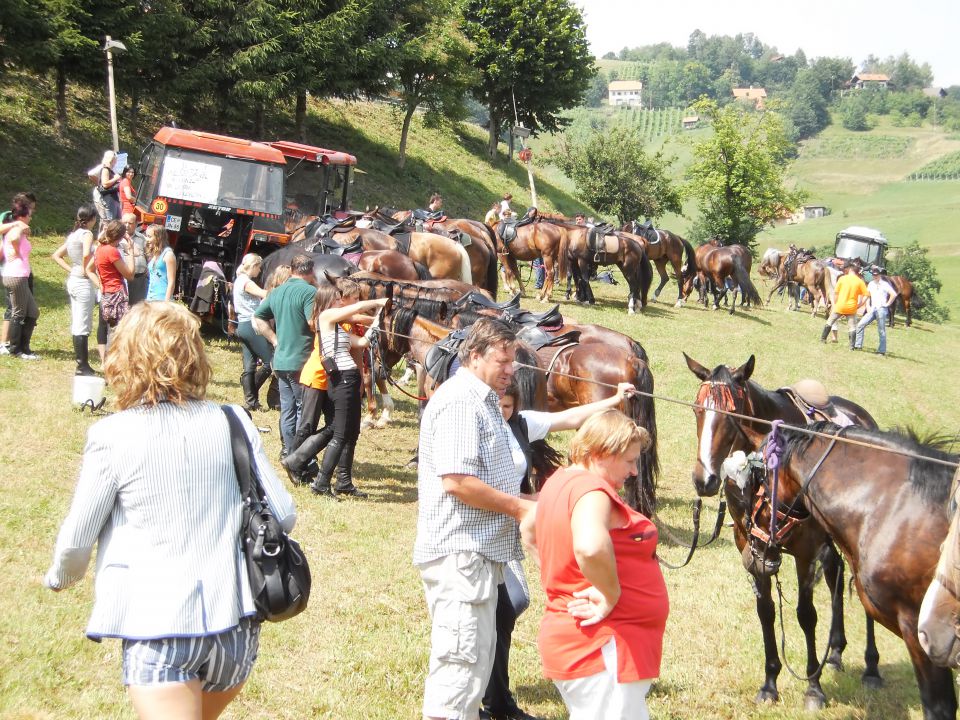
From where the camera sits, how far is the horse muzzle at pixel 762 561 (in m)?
5.28

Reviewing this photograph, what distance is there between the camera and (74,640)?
5.04 meters

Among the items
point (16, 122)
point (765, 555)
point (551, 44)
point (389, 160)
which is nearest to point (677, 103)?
point (551, 44)

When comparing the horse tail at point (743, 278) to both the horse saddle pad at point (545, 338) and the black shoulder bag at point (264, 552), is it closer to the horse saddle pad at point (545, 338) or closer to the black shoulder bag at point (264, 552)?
the horse saddle pad at point (545, 338)

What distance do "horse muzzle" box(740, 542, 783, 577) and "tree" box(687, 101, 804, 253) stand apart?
37.5 meters

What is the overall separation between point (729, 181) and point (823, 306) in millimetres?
12109

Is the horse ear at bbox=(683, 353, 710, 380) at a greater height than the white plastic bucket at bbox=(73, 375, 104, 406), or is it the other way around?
the horse ear at bbox=(683, 353, 710, 380)

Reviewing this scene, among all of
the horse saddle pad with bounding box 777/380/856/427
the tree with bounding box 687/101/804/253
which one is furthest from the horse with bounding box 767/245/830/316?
the horse saddle pad with bounding box 777/380/856/427

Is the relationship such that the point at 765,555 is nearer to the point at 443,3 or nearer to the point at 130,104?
the point at 130,104

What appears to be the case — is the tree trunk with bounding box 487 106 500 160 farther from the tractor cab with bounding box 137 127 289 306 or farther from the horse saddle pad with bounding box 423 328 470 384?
the horse saddle pad with bounding box 423 328 470 384

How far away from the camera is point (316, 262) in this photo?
37.4 ft

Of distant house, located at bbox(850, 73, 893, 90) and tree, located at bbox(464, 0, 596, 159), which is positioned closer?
tree, located at bbox(464, 0, 596, 159)

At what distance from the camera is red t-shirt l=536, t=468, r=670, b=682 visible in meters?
3.17

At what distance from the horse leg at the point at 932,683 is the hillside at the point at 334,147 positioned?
736 inches

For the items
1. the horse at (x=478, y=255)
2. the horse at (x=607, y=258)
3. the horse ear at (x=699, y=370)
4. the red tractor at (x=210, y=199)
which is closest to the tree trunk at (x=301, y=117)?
the horse at (x=607, y=258)
